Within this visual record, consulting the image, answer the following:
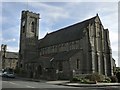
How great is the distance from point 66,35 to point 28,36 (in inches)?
498

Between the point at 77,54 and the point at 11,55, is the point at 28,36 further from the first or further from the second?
the point at 11,55

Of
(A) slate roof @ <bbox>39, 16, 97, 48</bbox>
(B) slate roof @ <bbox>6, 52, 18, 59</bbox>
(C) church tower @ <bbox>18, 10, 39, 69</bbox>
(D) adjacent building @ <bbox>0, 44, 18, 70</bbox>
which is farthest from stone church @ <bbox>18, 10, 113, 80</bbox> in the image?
(B) slate roof @ <bbox>6, 52, 18, 59</bbox>

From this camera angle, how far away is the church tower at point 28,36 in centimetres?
5933

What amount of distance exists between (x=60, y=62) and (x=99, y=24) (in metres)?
13.9

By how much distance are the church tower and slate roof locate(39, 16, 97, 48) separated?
11.7 ft

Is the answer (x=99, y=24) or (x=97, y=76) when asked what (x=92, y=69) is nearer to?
(x=97, y=76)

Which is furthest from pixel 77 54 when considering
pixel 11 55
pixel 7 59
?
pixel 11 55

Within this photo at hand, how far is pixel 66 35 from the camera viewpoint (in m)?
54.0

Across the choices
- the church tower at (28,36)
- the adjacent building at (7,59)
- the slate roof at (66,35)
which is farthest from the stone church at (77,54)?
the adjacent building at (7,59)

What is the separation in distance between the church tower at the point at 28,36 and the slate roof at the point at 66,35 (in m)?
3.56

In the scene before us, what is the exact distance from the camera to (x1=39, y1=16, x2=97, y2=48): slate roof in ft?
160

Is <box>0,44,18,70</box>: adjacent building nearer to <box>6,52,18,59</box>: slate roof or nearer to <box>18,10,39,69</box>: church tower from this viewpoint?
<box>6,52,18,59</box>: slate roof

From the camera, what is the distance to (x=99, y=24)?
4944 cm

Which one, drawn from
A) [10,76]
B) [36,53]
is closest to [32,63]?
[10,76]
